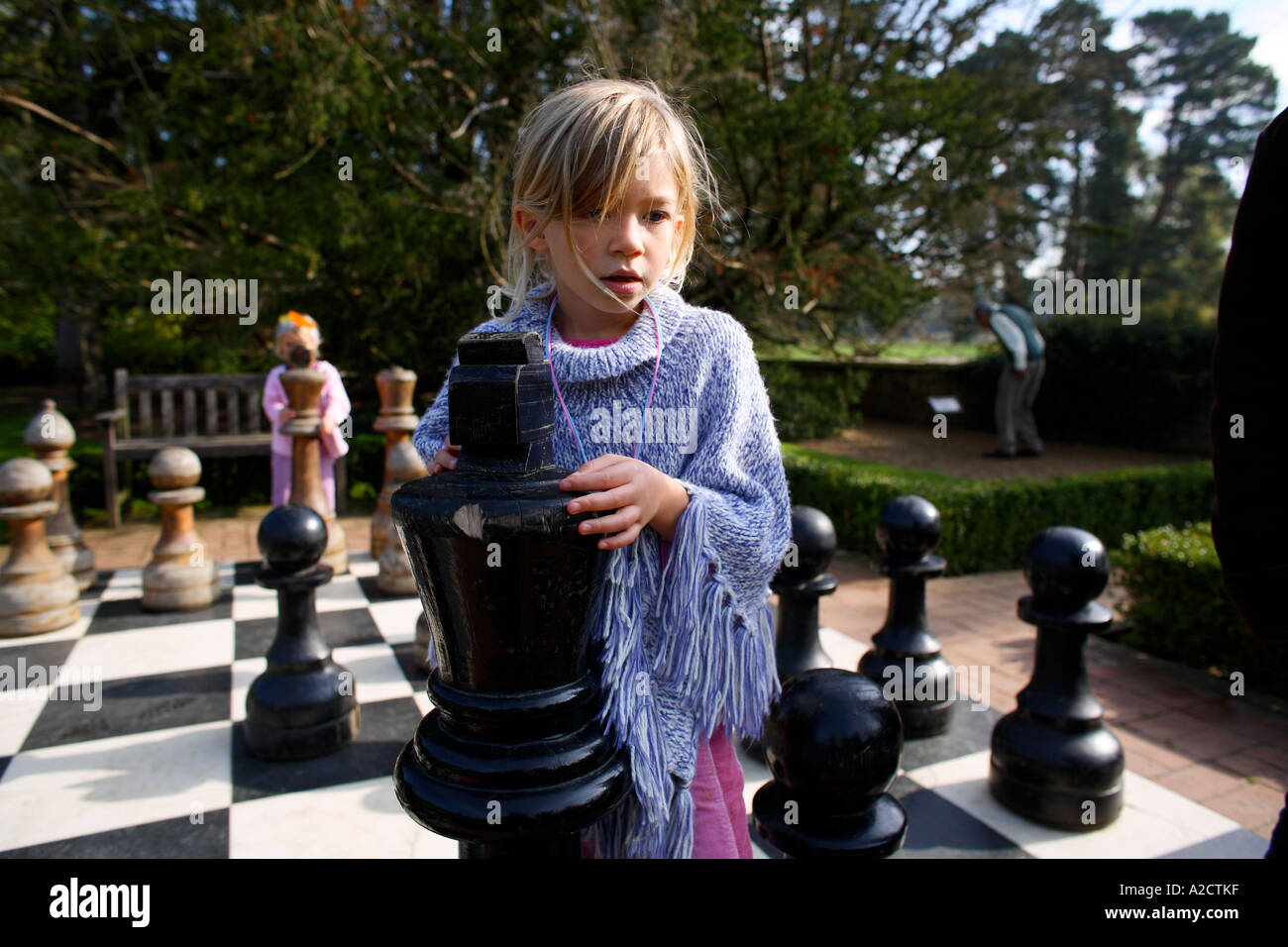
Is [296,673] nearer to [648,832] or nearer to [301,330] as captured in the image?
[648,832]

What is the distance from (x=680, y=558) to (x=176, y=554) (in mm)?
3838

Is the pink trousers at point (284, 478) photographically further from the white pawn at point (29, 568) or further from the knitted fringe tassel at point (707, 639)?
the knitted fringe tassel at point (707, 639)

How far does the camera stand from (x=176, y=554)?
4070mm

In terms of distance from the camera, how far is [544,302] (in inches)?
50.6

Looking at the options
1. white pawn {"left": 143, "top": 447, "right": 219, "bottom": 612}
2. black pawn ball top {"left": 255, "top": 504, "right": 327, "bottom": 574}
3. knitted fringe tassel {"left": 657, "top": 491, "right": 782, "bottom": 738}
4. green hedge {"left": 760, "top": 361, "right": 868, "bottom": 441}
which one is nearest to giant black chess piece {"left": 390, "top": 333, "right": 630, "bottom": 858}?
knitted fringe tassel {"left": 657, "top": 491, "right": 782, "bottom": 738}

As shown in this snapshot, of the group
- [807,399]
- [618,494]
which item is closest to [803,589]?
[618,494]

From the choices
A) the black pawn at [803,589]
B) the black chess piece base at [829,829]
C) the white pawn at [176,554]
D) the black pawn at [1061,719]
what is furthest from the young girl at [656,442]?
the white pawn at [176,554]

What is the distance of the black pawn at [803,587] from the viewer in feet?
8.57

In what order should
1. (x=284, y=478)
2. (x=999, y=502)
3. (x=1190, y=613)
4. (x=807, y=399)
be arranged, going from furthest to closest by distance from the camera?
1. (x=807, y=399)
2. (x=999, y=502)
3. (x=284, y=478)
4. (x=1190, y=613)

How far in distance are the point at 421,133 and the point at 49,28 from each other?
11.8 feet

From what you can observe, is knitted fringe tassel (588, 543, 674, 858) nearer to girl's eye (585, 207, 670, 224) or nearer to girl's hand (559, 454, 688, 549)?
girl's hand (559, 454, 688, 549)

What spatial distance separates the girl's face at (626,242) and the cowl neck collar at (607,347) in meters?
0.04

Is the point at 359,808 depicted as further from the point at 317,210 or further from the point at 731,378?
the point at 317,210

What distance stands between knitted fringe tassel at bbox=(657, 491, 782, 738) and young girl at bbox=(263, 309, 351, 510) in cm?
366
